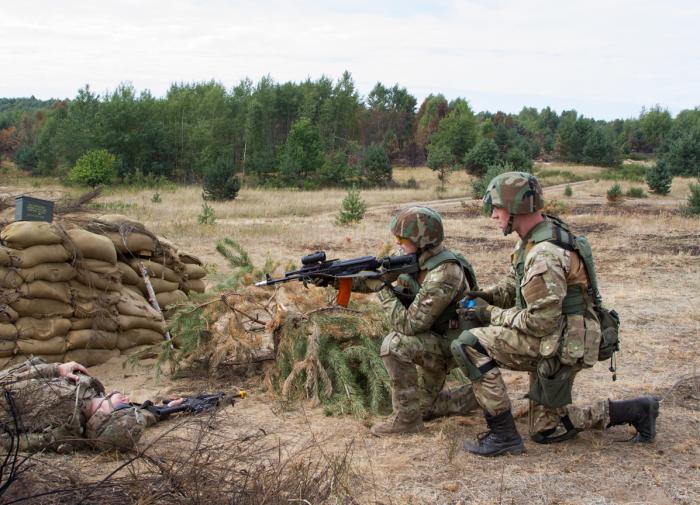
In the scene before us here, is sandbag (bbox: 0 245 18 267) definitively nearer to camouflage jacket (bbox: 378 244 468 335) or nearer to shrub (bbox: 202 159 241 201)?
camouflage jacket (bbox: 378 244 468 335)

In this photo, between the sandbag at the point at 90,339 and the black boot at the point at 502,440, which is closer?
the black boot at the point at 502,440

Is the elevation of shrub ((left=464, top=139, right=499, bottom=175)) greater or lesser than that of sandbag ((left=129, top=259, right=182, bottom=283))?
greater

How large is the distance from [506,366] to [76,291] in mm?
3896

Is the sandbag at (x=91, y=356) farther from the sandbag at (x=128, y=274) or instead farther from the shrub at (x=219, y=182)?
the shrub at (x=219, y=182)

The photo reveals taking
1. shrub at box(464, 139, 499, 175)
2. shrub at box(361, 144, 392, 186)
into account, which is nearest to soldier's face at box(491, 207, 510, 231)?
shrub at box(464, 139, 499, 175)

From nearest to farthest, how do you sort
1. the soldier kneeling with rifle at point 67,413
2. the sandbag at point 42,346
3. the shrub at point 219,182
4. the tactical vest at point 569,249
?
Answer: the soldier kneeling with rifle at point 67,413
the tactical vest at point 569,249
the sandbag at point 42,346
the shrub at point 219,182

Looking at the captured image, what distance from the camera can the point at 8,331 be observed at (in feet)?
19.0

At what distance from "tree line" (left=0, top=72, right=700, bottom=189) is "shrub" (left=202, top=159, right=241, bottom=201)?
0.44 ft

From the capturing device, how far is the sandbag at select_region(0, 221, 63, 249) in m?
5.97

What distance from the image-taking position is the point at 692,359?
21.3 feet

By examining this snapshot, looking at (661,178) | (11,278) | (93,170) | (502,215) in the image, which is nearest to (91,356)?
(11,278)

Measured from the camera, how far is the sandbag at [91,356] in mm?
6141

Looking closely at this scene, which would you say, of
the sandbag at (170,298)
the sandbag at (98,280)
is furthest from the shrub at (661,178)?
the sandbag at (98,280)

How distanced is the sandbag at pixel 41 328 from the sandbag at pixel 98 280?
1.30 feet
